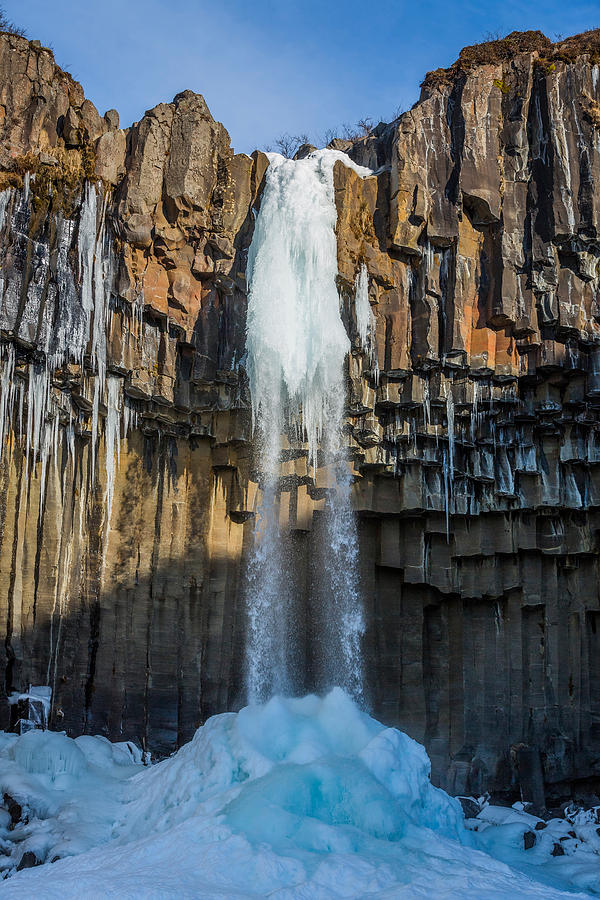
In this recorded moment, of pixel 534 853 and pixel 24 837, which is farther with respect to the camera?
pixel 534 853

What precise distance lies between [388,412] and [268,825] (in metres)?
10.4

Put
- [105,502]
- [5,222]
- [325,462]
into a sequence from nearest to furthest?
[5,222], [105,502], [325,462]

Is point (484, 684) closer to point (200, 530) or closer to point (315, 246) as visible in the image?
point (200, 530)

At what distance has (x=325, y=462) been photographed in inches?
747

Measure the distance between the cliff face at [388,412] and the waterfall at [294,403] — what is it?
1.17 ft

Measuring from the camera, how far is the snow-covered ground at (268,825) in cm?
969

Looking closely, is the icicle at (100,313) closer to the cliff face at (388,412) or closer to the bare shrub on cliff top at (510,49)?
the cliff face at (388,412)

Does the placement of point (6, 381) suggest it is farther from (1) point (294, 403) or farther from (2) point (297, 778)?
(2) point (297, 778)

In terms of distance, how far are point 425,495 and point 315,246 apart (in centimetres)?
599

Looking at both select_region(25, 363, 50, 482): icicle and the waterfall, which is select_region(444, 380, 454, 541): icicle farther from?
select_region(25, 363, 50, 482): icicle

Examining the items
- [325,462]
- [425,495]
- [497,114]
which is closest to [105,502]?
[325,462]

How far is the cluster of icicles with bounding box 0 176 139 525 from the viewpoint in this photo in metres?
16.5

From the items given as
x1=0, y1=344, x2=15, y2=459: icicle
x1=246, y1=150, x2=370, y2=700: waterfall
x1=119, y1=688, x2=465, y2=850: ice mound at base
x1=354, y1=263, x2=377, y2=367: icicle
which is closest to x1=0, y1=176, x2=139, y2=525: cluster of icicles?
x1=0, y1=344, x2=15, y2=459: icicle

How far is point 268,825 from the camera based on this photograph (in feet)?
35.0
